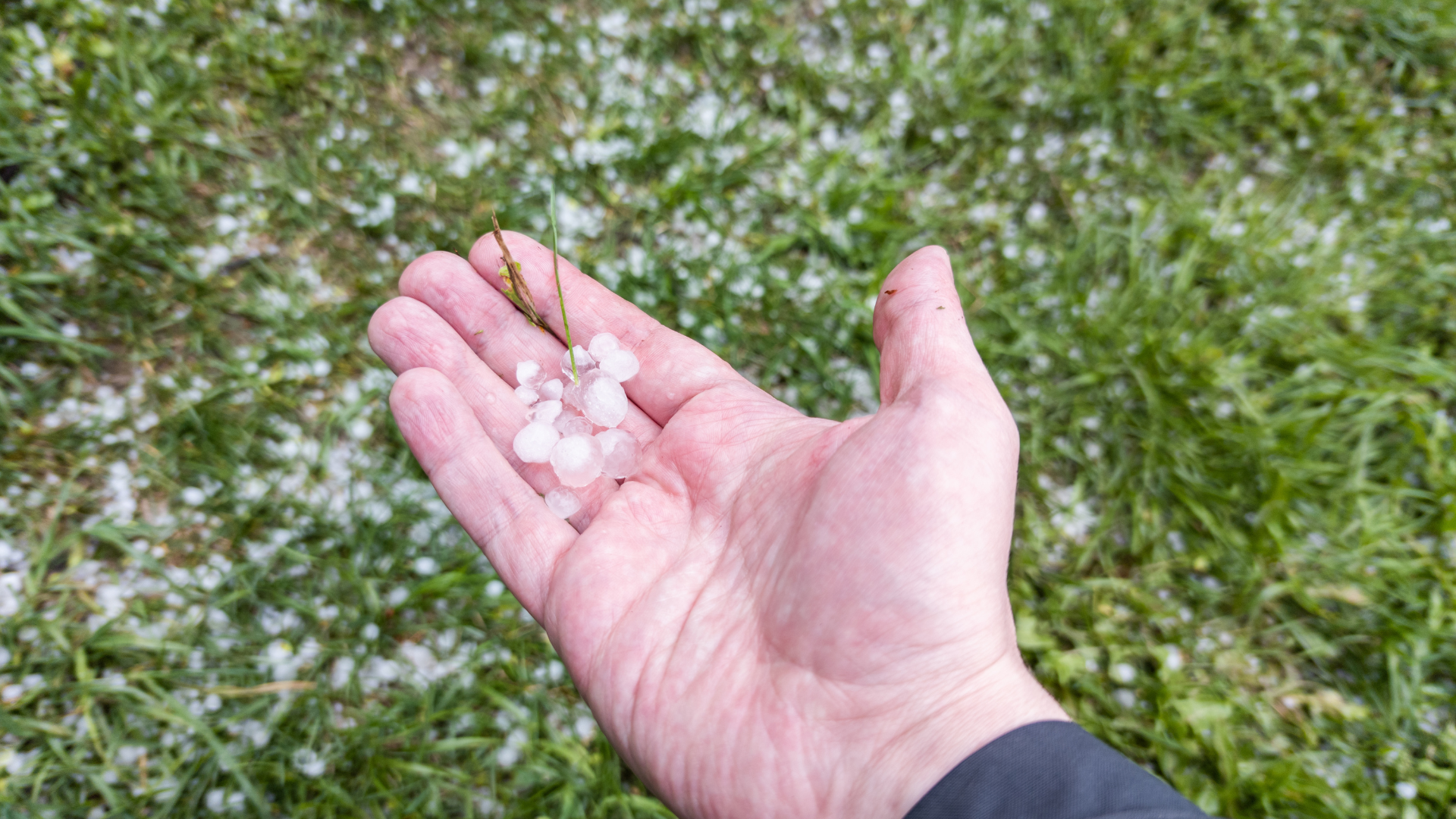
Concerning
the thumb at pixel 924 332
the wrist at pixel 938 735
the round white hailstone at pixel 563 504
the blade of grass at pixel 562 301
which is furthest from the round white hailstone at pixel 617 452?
the wrist at pixel 938 735

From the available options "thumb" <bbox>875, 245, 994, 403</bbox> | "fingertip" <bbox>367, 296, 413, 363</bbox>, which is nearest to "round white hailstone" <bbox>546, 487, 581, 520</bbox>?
"fingertip" <bbox>367, 296, 413, 363</bbox>

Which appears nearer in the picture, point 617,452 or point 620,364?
point 617,452

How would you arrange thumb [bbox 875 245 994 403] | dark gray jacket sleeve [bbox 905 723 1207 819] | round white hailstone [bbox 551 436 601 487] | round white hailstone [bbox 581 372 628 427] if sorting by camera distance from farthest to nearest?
1. round white hailstone [bbox 581 372 628 427]
2. round white hailstone [bbox 551 436 601 487]
3. thumb [bbox 875 245 994 403]
4. dark gray jacket sleeve [bbox 905 723 1207 819]

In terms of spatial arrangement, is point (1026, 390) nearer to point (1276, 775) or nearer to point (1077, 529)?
point (1077, 529)

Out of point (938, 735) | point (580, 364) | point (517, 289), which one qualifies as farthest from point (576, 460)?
point (938, 735)

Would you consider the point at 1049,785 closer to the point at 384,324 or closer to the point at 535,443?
the point at 535,443

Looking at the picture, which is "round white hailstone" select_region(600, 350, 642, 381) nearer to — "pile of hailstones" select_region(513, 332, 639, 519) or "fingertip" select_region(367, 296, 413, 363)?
"pile of hailstones" select_region(513, 332, 639, 519)

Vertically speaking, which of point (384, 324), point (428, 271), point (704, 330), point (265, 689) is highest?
point (428, 271)
